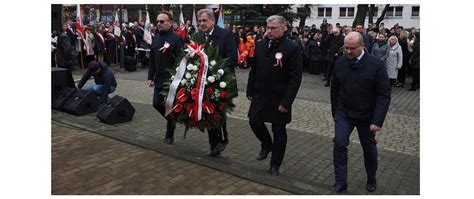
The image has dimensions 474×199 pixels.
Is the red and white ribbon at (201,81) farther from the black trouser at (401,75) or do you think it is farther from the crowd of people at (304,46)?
the black trouser at (401,75)

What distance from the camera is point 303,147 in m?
6.83

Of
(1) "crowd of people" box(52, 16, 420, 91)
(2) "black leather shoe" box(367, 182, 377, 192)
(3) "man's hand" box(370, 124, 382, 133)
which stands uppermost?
(1) "crowd of people" box(52, 16, 420, 91)

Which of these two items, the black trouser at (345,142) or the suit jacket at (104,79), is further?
the suit jacket at (104,79)

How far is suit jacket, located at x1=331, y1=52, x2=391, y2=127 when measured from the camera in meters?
4.59

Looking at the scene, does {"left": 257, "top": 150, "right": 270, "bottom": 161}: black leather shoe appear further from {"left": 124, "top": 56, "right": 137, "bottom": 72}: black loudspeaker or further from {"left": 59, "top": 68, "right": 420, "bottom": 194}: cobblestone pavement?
{"left": 124, "top": 56, "right": 137, "bottom": 72}: black loudspeaker

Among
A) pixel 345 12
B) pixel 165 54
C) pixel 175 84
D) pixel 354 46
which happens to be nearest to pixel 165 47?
pixel 165 54

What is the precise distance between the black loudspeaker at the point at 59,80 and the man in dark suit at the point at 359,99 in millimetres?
6889

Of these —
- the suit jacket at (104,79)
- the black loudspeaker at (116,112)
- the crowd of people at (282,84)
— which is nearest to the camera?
the crowd of people at (282,84)

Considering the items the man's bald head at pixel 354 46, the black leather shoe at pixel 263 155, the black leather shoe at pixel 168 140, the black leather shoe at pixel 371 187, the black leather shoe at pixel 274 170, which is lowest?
the black leather shoe at pixel 371 187

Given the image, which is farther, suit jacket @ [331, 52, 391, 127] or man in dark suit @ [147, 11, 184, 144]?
man in dark suit @ [147, 11, 184, 144]

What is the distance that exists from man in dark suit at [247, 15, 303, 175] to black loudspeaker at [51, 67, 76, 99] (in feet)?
18.9

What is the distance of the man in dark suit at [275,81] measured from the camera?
5164 mm

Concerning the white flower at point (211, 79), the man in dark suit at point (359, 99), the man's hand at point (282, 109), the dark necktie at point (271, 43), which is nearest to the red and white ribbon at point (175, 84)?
the white flower at point (211, 79)

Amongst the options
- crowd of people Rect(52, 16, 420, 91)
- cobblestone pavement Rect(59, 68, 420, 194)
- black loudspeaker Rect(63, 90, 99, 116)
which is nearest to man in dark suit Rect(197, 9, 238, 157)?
cobblestone pavement Rect(59, 68, 420, 194)
